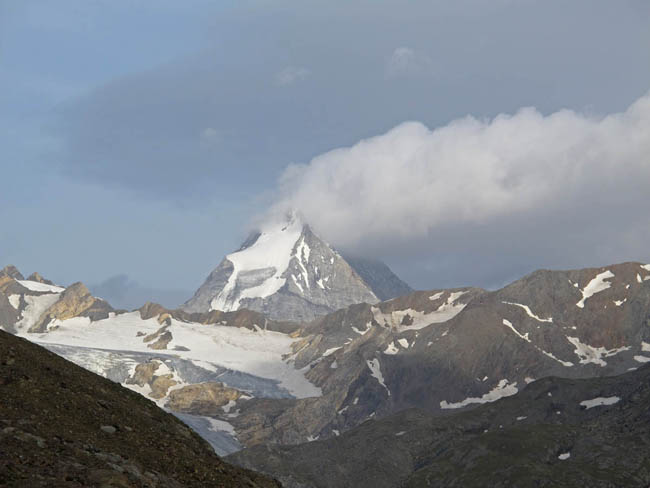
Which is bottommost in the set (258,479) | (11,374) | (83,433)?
(258,479)

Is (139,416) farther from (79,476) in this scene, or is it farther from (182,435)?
(79,476)

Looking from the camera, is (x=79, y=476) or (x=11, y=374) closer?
(x=79, y=476)

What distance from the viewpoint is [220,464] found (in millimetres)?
60594

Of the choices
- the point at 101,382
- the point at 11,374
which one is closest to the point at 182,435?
the point at 101,382

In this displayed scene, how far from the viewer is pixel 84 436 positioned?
5150cm

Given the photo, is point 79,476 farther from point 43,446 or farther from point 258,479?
point 258,479

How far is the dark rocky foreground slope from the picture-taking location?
4416 cm

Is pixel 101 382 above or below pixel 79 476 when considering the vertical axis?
above

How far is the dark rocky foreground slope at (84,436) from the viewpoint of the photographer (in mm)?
44156

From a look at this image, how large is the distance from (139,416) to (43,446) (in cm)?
1574

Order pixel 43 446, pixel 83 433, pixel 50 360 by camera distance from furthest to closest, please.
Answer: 1. pixel 50 360
2. pixel 83 433
3. pixel 43 446

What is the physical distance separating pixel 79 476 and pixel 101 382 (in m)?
26.7

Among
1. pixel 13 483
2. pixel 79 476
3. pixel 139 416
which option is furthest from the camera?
pixel 139 416

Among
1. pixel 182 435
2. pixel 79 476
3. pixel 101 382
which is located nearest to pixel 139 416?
pixel 182 435
